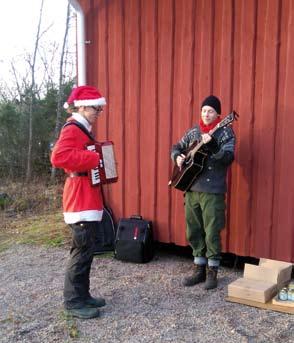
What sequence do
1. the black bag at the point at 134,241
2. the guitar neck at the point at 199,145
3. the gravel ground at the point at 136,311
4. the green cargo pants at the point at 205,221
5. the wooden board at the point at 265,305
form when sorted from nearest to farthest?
the gravel ground at the point at 136,311 → the wooden board at the point at 265,305 → the guitar neck at the point at 199,145 → the green cargo pants at the point at 205,221 → the black bag at the point at 134,241

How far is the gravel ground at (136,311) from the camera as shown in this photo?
3797 millimetres

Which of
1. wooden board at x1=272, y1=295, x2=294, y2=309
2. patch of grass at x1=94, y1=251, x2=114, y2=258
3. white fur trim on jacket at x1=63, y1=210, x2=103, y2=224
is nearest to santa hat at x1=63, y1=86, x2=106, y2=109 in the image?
white fur trim on jacket at x1=63, y1=210, x2=103, y2=224

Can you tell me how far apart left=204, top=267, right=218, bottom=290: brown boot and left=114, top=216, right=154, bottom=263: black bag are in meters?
0.97

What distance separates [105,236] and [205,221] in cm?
161

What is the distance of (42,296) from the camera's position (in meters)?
4.67

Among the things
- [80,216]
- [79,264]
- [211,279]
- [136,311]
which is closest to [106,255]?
[211,279]

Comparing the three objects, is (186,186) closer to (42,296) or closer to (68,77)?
(42,296)

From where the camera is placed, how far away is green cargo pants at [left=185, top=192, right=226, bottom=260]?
15.4 ft

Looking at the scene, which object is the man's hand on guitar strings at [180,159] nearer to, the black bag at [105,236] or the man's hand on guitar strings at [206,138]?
the man's hand on guitar strings at [206,138]

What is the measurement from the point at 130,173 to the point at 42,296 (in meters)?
1.82

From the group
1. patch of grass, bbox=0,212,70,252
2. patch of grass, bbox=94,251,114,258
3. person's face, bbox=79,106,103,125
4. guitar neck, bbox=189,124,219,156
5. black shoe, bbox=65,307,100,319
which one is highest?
person's face, bbox=79,106,103,125

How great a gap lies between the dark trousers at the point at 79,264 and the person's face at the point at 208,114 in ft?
4.63

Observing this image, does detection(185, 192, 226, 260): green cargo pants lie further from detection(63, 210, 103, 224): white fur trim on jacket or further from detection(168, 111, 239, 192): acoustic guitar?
detection(63, 210, 103, 224): white fur trim on jacket

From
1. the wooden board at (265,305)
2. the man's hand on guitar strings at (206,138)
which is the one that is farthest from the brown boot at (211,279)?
the man's hand on guitar strings at (206,138)
